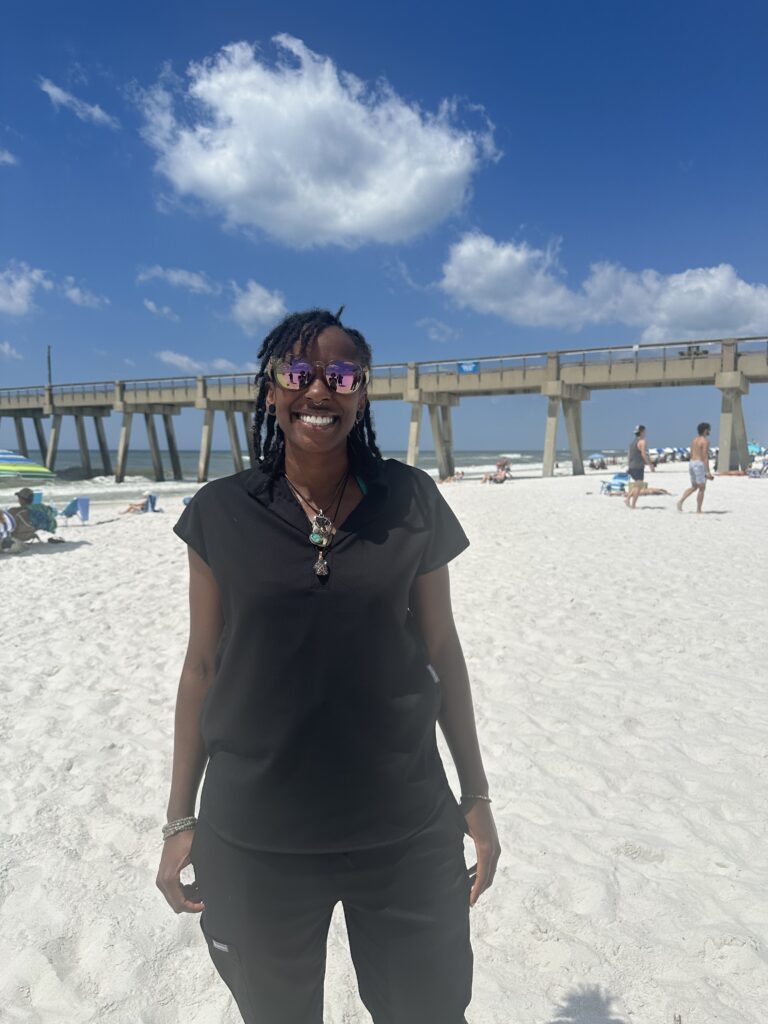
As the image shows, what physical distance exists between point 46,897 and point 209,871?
169 cm

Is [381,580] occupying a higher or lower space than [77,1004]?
higher

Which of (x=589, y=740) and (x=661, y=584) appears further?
(x=661, y=584)

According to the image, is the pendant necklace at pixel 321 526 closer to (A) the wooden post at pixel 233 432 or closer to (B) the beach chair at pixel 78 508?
(B) the beach chair at pixel 78 508

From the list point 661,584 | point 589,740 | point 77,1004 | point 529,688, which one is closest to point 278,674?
point 77,1004

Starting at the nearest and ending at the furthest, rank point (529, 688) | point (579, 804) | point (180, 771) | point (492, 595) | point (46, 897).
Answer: point (180, 771) < point (46, 897) < point (579, 804) < point (529, 688) < point (492, 595)

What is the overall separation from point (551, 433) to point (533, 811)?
25.0 m

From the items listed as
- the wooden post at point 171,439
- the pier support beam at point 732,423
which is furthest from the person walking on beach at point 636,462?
the wooden post at point 171,439

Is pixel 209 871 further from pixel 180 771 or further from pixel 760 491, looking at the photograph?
pixel 760 491

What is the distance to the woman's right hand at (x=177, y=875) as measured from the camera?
4.65 feet

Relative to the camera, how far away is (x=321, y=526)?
1.30 meters

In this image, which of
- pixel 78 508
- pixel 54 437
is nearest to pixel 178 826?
pixel 78 508

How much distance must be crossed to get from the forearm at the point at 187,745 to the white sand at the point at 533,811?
3.48 ft

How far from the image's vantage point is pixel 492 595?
7109mm

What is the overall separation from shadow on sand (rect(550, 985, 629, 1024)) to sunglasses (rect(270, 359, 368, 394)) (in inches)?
78.2
